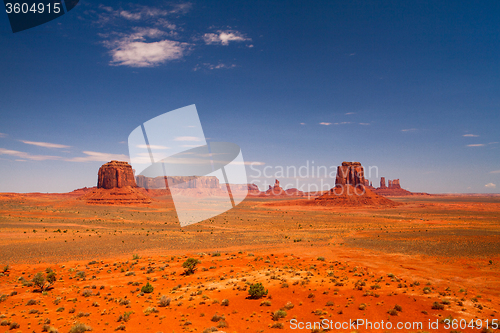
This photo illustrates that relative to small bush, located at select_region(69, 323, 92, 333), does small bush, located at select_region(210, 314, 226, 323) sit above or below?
below

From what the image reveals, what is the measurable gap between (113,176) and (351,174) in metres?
117

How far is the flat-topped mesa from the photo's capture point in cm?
13112

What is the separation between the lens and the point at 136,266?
71.6ft

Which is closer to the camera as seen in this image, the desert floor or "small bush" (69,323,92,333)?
"small bush" (69,323,92,333)

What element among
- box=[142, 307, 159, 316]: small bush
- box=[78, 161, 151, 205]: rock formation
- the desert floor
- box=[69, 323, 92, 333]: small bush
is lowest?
the desert floor

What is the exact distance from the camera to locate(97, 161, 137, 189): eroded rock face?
4823 inches

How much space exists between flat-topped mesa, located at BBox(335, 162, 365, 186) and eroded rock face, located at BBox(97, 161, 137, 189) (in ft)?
357

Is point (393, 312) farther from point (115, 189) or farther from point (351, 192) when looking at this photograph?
point (115, 189)

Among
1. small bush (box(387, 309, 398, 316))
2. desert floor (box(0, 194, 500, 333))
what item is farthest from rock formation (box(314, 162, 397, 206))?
small bush (box(387, 309, 398, 316))

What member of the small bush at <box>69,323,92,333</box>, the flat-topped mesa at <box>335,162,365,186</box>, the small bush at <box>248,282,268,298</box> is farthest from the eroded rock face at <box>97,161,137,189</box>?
the small bush at <box>69,323,92,333</box>

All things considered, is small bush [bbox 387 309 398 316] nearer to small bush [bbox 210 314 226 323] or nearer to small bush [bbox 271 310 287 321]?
small bush [bbox 271 310 287 321]

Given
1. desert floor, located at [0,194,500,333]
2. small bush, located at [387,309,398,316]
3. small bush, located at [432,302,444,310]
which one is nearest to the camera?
desert floor, located at [0,194,500,333]

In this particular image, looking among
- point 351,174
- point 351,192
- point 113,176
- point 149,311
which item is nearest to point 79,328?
point 149,311

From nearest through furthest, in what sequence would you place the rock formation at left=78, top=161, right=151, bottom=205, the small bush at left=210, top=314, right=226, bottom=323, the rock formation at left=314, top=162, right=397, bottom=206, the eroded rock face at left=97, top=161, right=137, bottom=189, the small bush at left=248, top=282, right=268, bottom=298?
the small bush at left=210, top=314, right=226, bottom=323 → the small bush at left=248, top=282, right=268, bottom=298 → the rock formation at left=78, top=161, right=151, bottom=205 → the rock formation at left=314, top=162, right=397, bottom=206 → the eroded rock face at left=97, top=161, right=137, bottom=189
